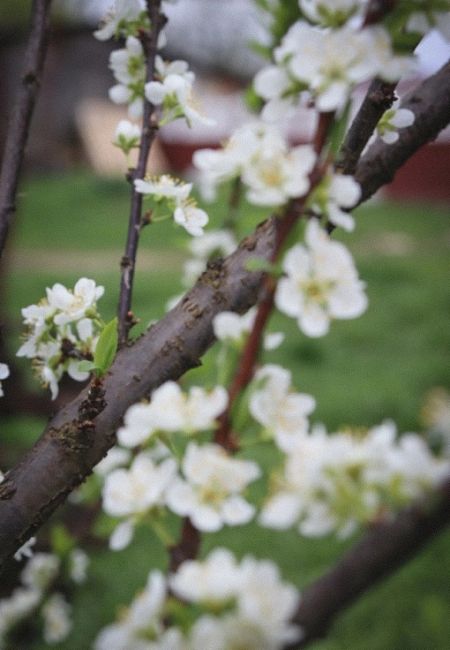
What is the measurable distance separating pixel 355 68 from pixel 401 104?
27 centimetres

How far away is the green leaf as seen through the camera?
58cm

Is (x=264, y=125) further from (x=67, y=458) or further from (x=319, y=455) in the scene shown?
(x=319, y=455)

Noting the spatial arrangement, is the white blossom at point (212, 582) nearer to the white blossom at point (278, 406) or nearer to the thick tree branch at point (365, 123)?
the white blossom at point (278, 406)

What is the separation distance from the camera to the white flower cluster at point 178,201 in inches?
25.3

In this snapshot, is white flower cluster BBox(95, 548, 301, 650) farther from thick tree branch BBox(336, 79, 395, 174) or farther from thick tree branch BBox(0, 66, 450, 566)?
thick tree branch BBox(336, 79, 395, 174)

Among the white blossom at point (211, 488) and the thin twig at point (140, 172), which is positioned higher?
the thin twig at point (140, 172)

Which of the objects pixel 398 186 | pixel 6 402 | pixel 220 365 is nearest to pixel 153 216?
pixel 220 365

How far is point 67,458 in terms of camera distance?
0.60 metres

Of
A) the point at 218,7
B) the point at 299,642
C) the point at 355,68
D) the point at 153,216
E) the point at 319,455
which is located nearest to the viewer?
the point at 355,68

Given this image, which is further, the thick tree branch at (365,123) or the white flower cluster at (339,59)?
the thick tree branch at (365,123)

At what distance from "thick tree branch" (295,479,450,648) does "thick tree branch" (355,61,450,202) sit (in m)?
0.77

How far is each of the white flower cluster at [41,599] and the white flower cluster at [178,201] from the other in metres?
0.87

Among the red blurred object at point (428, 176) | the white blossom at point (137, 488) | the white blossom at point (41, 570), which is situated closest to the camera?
the white blossom at point (137, 488)

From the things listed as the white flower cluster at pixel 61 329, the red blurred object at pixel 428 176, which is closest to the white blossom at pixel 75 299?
the white flower cluster at pixel 61 329
